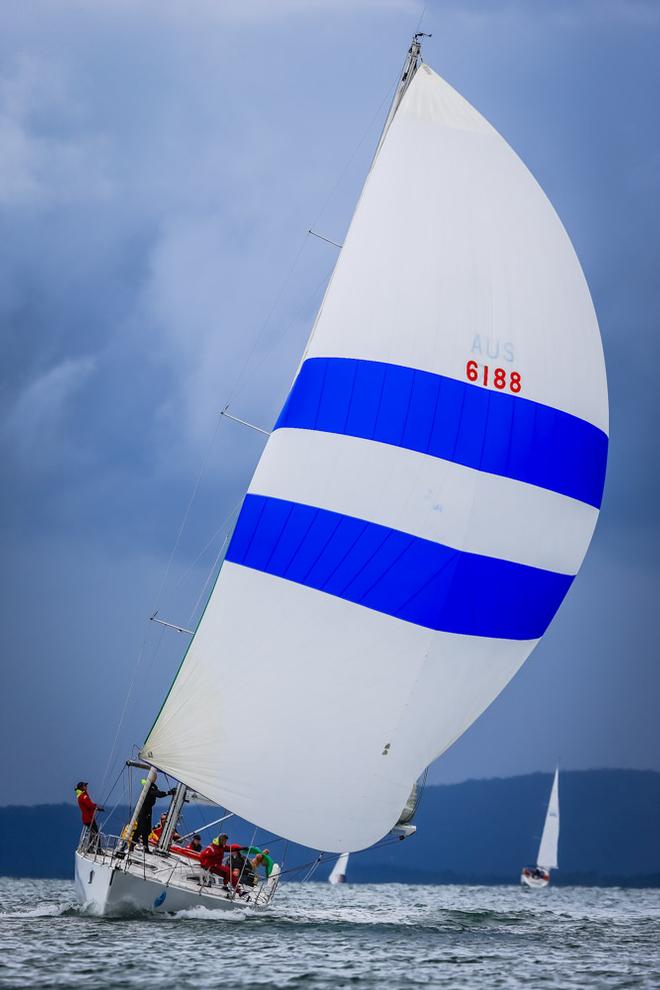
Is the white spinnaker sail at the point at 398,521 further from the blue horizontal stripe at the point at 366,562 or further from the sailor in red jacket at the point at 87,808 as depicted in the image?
the sailor in red jacket at the point at 87,808

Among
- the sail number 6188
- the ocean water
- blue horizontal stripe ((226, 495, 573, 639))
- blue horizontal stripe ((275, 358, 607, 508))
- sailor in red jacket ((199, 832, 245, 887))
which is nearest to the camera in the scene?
the ocean water

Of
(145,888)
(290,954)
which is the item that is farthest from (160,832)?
(290,954)

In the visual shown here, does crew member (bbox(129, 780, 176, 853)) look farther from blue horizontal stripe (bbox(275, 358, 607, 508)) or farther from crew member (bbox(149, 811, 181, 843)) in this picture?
blue horizontal stripe (bbox(275, 358, 607, 508))

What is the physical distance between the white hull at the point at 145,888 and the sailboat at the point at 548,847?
185 ft

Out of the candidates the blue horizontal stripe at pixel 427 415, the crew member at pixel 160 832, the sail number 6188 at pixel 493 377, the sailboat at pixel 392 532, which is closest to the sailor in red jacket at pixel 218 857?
the sailboat at pixel 392 532

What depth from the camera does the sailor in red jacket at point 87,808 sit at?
60.5 ft

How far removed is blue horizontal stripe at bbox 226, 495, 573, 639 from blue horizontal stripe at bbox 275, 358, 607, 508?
48.7 inches

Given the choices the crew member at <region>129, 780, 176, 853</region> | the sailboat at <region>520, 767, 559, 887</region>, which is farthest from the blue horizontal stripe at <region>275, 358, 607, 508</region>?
the sailboat at <region>520, 767, 559, 887</region>

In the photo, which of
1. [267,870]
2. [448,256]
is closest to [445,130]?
[448,256]

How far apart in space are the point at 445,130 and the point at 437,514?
20.2ft

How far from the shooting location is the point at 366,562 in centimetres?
1734

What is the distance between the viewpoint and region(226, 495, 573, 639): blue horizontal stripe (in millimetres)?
17328

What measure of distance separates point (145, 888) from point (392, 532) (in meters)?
5.81

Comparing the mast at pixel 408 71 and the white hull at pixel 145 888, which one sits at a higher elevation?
the mast at pixel 408 71
